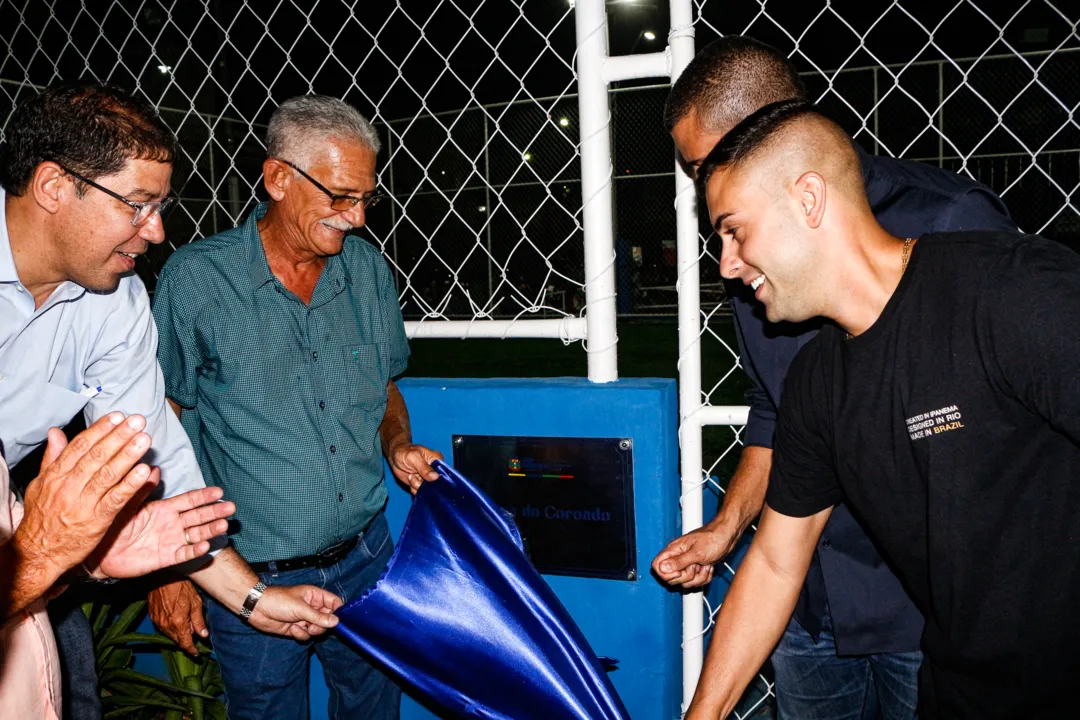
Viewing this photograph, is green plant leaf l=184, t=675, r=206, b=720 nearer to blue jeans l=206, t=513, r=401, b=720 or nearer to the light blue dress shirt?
blue jeans l=206, t=513, r=401, b=720

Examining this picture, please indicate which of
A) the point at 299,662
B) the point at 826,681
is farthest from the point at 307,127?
the point at 826,681

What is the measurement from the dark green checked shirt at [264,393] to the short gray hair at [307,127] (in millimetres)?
278

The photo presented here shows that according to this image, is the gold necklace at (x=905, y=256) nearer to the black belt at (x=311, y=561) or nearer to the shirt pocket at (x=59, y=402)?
the black belt at (x=311, y=561)

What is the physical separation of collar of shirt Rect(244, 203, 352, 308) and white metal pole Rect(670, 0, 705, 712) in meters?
1.11

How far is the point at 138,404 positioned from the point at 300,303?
0.55 meters

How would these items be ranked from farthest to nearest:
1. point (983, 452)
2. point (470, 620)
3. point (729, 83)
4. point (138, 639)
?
point (138, 639)
point (470, 620)
point (729, 83)
point (983, 452)

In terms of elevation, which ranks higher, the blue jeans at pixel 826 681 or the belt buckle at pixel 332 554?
the belt buckle at pixel 332 554

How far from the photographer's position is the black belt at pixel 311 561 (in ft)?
7.57

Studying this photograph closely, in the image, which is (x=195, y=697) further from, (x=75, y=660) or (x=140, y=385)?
(x=140, y=385)

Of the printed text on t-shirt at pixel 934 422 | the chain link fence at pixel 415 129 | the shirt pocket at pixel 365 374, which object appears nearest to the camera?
the printed text on t-shirt at pixel 934 422

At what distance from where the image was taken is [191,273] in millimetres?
2295

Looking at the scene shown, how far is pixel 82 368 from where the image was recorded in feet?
7.25

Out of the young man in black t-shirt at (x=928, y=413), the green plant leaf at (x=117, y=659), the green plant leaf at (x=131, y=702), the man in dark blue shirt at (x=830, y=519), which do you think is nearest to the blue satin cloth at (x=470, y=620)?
the man in dark blue shirt at (x=830, y=519)

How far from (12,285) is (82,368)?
0.30 m
